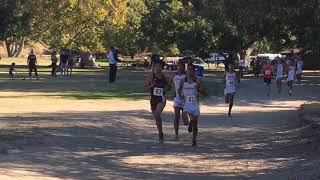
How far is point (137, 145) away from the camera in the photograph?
1302 centimetres

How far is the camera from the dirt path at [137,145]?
32.9 feet

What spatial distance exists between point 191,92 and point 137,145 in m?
1.65

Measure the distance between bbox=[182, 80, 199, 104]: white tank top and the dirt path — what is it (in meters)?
1.00

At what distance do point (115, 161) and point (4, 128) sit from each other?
3.84 metres

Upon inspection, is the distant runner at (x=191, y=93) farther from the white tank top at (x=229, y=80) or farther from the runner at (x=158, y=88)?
the white tank top at (x=229, y=80)

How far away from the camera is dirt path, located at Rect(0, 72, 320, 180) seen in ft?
32.9

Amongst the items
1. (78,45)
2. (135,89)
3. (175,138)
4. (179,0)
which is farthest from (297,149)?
(179,0)

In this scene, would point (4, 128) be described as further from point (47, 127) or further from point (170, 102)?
point (170, 102)

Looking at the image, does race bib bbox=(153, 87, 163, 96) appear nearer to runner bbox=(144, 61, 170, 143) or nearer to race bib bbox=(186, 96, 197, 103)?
runner bbox=(144, 61, 170, 143)

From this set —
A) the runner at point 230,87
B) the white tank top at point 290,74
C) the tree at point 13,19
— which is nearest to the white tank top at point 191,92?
the runner at point 230,87

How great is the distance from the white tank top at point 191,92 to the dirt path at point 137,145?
1.00m

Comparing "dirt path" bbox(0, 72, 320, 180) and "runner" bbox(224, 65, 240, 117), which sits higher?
"runner" bbox(224, 65, 240, 117)

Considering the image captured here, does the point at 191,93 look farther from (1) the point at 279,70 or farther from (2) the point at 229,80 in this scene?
(1) the point at 279,70

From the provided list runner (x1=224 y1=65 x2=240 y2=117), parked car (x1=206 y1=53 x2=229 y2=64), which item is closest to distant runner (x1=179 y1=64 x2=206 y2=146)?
runner (x1=224 y1=65 x2=240 y2=117)
